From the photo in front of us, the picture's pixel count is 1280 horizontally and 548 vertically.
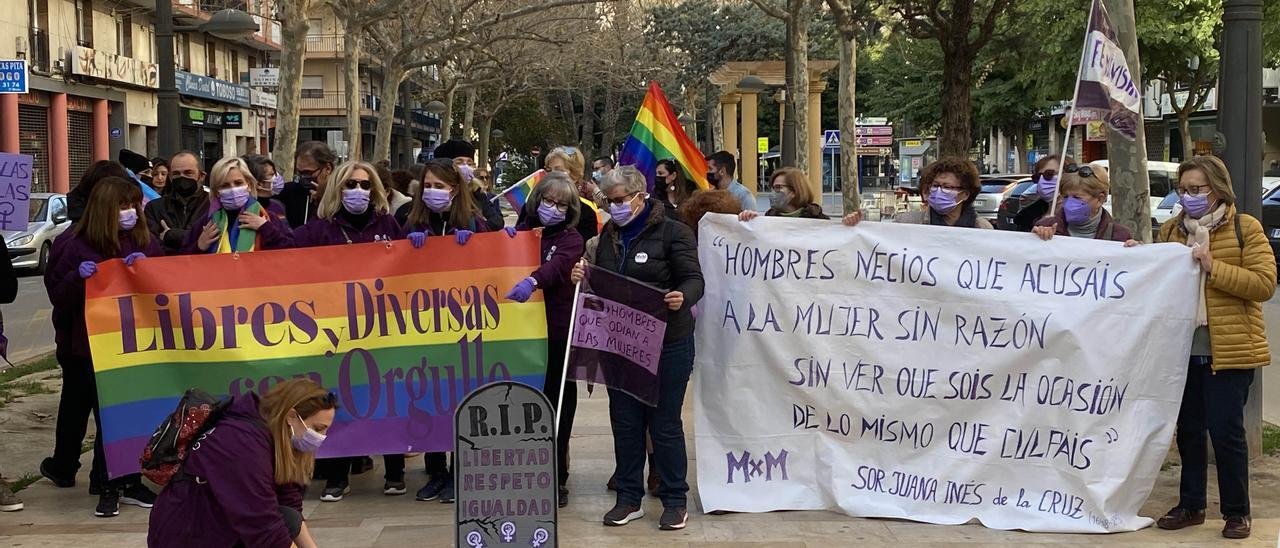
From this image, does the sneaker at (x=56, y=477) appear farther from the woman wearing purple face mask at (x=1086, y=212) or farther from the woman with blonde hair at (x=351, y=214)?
→ the woman wearing purple face mask at (x=1086, y=212)

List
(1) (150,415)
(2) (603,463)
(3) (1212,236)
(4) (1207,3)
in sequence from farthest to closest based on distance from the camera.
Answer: (4) (1207,3) < (2) (603,463) < (1) (150,415) < (3) (1212,236)

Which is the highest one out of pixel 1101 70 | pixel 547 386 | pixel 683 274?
pixel 1101 70

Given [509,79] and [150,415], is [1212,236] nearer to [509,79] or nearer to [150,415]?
[150,415]

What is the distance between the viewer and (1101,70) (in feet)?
23.6

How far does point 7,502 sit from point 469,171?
9.52 ft

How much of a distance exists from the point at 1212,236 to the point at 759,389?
7.01 ft

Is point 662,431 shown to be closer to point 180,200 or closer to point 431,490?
point 431,490

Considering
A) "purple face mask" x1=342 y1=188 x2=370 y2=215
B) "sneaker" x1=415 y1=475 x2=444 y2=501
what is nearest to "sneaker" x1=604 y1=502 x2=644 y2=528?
"sneaker" x1=415 y1=475 x2=444 y2=501

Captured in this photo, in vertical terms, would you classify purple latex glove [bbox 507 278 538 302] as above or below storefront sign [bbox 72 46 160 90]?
below

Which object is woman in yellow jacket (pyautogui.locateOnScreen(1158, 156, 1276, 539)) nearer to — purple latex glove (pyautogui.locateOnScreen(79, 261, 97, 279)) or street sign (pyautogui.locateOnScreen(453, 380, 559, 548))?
street sign (pyautogui.locateOnScreen(453, 380, 559, 548))

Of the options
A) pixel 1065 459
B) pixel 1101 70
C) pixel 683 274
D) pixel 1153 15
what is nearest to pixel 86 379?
pixel 683 274

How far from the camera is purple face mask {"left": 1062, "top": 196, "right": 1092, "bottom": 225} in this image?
6805 millimetres

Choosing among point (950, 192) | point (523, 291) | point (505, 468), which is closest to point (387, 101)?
point (523, 291)

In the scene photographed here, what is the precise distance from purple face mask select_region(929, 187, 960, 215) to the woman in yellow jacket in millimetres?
1012
